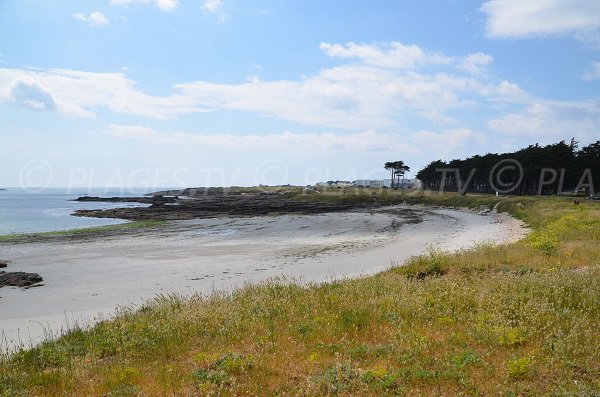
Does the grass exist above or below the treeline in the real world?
below

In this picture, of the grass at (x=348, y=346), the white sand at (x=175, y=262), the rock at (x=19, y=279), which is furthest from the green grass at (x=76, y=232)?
the grass at (x=348, y=346)

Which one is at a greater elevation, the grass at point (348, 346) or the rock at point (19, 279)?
the grass at point (348, 346)

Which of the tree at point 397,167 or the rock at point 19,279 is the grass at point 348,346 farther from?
the tree at point 397,167

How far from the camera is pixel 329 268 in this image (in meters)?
23.6

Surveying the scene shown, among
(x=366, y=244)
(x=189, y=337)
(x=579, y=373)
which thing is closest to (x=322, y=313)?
(x=189, y=337)

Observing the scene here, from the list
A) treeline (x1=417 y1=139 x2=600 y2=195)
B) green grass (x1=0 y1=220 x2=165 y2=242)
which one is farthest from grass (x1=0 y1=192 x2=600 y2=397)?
treeline (x1=417 y1=139 x2=600 y2=195)

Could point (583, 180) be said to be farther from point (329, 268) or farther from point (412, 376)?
point (412, 376)

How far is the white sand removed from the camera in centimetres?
1625

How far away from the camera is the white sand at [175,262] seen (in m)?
16.2

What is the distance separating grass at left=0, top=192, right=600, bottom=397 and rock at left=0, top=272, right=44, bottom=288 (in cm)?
1105

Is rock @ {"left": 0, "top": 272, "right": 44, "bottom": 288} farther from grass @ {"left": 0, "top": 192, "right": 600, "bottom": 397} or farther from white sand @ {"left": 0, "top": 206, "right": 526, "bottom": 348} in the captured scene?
grass @ {"left": 0, "top": 192, "right": 600, "bottom": 397}

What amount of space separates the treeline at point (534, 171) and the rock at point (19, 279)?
78323mm

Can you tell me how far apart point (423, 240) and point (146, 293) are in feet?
80.6

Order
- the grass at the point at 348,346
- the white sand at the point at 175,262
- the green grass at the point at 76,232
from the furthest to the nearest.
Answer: the green grass at the point at 76,232 < the white sand at the point at 175,262 < the grass at the point at 348,346
